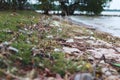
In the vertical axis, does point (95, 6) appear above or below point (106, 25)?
below

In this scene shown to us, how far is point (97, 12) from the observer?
31125 millimetres

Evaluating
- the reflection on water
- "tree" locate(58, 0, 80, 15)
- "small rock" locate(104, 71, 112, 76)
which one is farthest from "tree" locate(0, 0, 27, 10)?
"tree" locate(58, 0, 80, 15)

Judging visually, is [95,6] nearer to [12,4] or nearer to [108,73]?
[12,4]

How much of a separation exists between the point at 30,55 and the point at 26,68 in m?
0.40

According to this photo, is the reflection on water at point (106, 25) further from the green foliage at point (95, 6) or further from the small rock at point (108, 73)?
the green foliage at point (95, 6)

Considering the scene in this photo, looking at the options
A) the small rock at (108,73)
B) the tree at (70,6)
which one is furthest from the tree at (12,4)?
the tree at (70,6)

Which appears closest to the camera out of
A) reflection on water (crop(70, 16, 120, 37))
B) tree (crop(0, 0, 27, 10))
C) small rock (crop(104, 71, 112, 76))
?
small rock (crop(104, 71, 112, 76))

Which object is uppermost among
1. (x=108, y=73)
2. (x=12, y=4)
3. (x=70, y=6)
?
(x=108, y=73)

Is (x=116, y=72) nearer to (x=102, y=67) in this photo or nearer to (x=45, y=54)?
(x=102, y=67)

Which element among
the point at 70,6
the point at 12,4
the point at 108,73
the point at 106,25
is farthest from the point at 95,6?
the point at 108,73

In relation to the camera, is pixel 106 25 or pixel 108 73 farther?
pixel 106 25

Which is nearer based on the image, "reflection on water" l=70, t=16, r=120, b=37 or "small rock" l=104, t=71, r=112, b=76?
"small rock" l=104, t=71, r=112, b=76

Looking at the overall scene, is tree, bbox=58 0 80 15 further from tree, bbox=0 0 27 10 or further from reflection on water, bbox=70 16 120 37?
tree, bbox=0 0 27 10

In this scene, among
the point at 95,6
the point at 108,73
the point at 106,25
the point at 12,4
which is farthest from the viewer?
the point at 95,6
